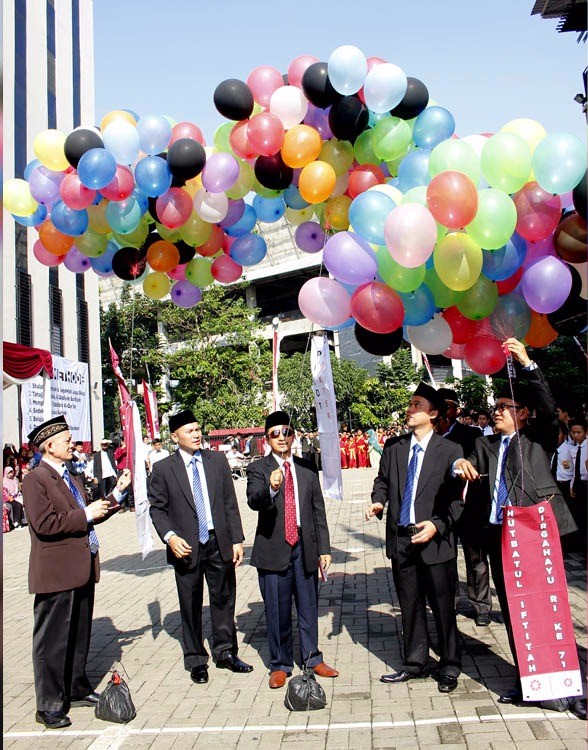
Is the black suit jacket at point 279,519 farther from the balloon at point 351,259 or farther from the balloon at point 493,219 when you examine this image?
the balloon at point 493,219

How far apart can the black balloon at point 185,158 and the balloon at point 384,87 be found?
1.42 metres

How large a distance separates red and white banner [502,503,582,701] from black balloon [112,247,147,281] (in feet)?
13.0

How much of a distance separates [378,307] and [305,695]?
2.72 metres

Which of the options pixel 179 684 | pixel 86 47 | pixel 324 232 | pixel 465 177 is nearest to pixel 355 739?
pixel 179 684

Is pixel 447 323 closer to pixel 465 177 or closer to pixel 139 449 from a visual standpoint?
pixel 465 177

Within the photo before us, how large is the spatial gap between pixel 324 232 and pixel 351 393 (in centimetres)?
3828

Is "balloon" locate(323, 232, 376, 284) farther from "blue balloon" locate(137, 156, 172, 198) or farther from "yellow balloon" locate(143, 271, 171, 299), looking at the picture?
"yellow balloon" locate(143, 271, 171, 299)

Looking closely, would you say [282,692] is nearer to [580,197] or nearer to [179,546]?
[179,546]

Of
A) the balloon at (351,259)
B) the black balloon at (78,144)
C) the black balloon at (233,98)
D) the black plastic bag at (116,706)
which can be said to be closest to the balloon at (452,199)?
the balloon at (351,259)

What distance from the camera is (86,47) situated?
30.4m

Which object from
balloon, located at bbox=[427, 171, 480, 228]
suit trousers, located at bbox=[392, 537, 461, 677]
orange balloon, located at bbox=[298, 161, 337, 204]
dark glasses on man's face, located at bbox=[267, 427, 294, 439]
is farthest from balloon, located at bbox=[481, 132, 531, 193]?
suit trousers, located at bbox=[392, 537, 461, 677]

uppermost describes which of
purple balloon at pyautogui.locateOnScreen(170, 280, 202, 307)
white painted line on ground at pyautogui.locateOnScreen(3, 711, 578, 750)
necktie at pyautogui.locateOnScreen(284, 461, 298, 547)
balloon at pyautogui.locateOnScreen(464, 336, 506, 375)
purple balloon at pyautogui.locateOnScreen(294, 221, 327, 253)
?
purple balloon at pyautogui.locateOnScreen(294, 221, 327, 253)

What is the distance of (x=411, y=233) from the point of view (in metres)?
4.75

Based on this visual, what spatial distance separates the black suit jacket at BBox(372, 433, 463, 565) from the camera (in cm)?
511
